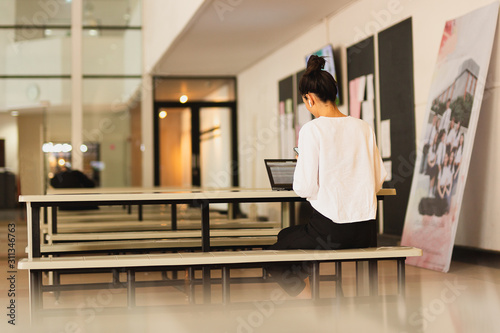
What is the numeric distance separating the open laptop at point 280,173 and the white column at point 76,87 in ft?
29.9

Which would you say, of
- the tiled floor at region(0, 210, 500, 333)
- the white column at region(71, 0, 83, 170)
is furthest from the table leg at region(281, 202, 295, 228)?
the white column at region(71, 0, 83, 170)

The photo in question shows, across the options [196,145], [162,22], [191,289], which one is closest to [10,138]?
[196,145]

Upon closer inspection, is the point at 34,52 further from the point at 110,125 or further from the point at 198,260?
the point at 198,260

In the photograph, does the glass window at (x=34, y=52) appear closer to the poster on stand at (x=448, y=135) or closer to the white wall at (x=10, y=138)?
the white wall at (x=10, y=138)

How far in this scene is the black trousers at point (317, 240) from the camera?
3.08m

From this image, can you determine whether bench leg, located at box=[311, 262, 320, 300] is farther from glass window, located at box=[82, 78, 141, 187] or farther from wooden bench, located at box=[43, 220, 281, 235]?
glass window, located at box=[82, 78, 141, 187]

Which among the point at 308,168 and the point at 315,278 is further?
the point at 315,278

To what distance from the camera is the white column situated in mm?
12164

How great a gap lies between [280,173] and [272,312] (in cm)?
80

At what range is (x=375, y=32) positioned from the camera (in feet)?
22.8

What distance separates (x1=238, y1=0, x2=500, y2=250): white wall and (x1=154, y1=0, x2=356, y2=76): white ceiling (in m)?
0.21

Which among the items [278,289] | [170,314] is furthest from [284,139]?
[170,314]

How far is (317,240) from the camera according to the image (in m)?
3.14

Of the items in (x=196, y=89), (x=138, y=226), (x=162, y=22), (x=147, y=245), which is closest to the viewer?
(x=147, y=245)
